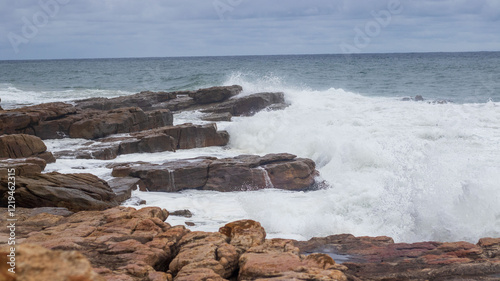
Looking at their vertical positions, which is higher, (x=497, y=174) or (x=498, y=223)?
(x=497, y=174)

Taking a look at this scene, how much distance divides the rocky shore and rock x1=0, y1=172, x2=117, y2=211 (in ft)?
0.06

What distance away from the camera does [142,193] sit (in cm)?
1123

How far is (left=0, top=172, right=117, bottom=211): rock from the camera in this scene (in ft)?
27.5

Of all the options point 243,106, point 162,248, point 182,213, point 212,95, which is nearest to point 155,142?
point 182,213

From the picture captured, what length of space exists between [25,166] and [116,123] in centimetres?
629

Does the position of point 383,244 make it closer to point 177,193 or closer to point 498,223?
point 498,223

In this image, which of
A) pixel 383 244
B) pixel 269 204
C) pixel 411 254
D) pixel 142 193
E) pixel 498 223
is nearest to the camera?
pixel 411 254

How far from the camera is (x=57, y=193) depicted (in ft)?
28.0

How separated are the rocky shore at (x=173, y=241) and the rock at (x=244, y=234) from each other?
1 centimetres

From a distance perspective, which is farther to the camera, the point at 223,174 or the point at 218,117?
the point at 218,117

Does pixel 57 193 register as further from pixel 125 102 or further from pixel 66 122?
pixel 125 102

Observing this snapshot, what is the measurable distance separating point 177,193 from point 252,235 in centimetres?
535

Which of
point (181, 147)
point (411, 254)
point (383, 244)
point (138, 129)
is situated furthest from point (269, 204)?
point (138, 129)

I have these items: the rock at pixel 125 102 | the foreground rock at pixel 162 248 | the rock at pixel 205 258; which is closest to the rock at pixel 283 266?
the foreground rock at pixel 162 248
